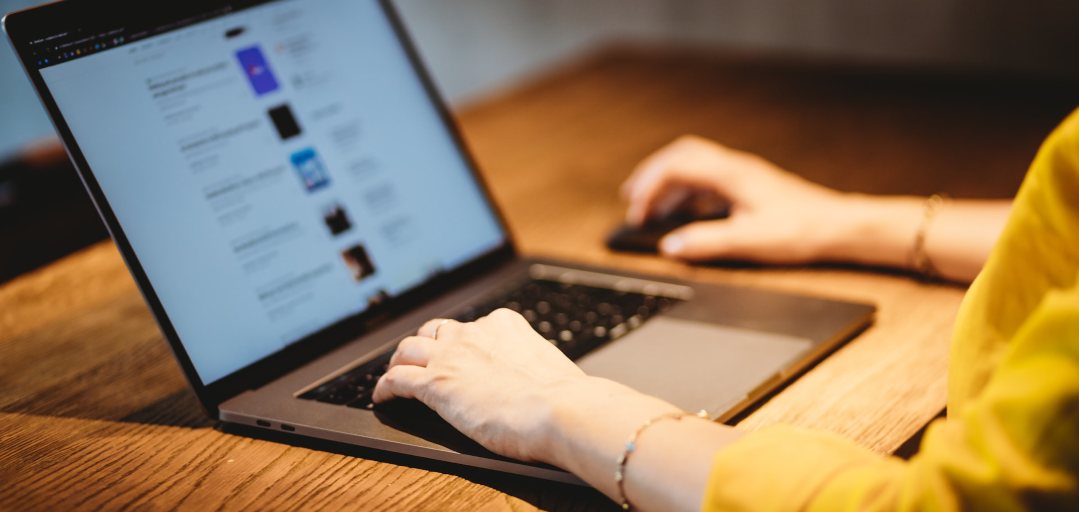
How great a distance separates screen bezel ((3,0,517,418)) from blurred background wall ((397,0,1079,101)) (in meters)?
1.17

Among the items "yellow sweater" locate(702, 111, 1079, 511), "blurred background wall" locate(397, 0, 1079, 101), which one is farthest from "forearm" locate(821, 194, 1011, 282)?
"blurred background wall" locate(397, 0, 1079, 101)

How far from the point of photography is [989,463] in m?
0.51

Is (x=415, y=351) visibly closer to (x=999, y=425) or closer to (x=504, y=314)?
(x=504, y=314)

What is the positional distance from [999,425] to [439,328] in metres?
0.44

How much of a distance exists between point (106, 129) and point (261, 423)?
285 millimetres

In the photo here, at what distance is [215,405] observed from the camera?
809mm

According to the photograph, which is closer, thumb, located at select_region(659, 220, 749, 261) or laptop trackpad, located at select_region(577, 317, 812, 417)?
laptop trackpad, located at select_region(577, 317, 812, 417)

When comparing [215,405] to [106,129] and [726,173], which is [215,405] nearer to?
[106,129]

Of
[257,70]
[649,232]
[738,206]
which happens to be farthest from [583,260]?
[257,70]

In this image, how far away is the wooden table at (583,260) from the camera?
721 mm

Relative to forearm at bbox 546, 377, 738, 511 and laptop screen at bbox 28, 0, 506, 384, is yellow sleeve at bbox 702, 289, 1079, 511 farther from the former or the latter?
laptop screen at bbox 28, 0, 506, 384

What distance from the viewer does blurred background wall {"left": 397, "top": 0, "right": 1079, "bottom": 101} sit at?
1872 millimetres

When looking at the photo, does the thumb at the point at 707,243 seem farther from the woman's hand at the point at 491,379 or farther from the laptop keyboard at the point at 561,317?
the woman's hand at the point at 491,379

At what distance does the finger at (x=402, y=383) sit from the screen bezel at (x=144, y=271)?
13cm
